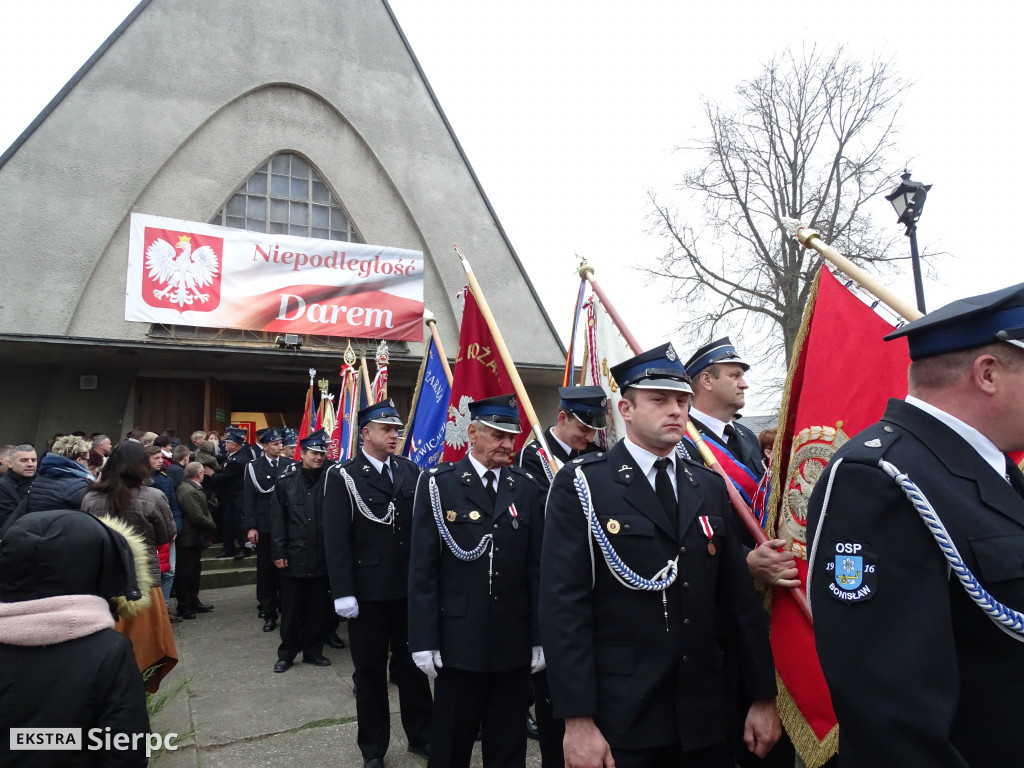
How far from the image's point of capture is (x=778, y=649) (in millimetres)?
2715

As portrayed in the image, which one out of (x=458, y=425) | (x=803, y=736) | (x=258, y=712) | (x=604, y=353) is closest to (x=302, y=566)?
(x=258, y=712)

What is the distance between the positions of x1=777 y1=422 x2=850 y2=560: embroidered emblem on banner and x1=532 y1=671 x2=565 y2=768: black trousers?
1592mm

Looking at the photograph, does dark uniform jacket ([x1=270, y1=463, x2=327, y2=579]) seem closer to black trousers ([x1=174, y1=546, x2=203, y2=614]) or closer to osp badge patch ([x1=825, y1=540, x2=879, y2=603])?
black trousers ([x1=174, y1=546, x2=203, y2=614])

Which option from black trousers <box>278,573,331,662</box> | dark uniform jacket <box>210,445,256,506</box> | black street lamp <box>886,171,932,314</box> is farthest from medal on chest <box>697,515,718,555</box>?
dark uniform jacket <box>210,445,256,506</box>

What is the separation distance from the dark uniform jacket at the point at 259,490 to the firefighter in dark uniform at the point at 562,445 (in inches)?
193

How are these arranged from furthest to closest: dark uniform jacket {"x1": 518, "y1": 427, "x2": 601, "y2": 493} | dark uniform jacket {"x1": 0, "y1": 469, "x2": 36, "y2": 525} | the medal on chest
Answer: dark uniform jacket {"x1": 0, "y1": 469, "x2": 36, "y2": 525} < dark uniform jacket {"x1": 518, "y1": 427, "x2": 601, "y2": 493} < the medal on chest

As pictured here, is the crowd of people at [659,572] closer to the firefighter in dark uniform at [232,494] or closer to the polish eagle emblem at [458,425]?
the polish eagle emblem at [458,425]

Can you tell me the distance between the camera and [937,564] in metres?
1.47

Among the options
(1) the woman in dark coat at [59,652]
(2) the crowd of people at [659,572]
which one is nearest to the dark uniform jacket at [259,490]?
(2) the crowd of people at [659,572]

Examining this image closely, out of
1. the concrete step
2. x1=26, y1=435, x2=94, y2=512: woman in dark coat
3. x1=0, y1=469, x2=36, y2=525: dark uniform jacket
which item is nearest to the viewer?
x1=26, y1=435, x2=94, y2=512: woman in dark coat

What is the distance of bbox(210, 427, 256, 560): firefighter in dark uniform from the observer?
1046 cm

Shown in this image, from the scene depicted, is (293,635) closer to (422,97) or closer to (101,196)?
(101,196)

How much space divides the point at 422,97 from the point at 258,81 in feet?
12.9

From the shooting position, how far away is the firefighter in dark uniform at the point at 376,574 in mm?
4332
